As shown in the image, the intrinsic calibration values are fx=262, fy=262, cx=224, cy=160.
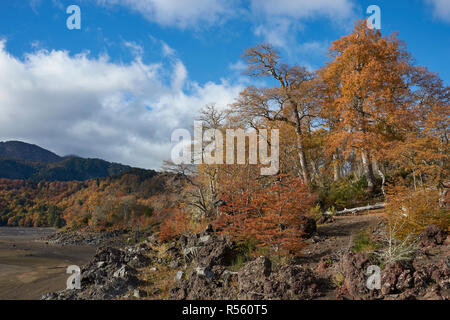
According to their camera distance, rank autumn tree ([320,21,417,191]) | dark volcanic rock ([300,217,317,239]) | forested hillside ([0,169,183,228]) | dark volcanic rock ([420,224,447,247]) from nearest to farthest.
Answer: dark volcanic rock ([420,224,447,247]) < dark volcanic rock ([300,217,317,239]) < autumn tree ([320,21,417,191]) < forested hillside ([0,169,183,228])

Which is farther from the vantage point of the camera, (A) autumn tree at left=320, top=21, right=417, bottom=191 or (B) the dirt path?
(A) autumn tree at left=320, top=21, right=417, bottom=191

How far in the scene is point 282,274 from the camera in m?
7.55

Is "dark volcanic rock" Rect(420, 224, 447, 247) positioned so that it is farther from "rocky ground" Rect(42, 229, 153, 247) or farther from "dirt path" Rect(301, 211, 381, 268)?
"rocky ground" Rect(42, 229, 153, 247)

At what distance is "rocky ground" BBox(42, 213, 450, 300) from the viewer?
679 cm

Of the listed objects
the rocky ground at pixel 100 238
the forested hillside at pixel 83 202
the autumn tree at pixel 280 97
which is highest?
the autumn tree at pixel 280 97

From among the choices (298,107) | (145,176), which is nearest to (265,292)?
(298,107)

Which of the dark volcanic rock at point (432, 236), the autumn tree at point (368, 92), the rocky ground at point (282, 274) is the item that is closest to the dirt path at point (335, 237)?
the rocky ground at point (282, 274)

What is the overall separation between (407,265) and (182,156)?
624 inches

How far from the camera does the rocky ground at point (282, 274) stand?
679cm

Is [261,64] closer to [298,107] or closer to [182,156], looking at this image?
[298,107]

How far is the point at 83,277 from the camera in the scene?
427 inches

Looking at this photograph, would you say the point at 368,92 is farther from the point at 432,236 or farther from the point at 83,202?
the point at 83,202

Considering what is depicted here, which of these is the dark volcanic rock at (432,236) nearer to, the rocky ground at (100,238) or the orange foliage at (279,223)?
the orange foliage at (279,223)

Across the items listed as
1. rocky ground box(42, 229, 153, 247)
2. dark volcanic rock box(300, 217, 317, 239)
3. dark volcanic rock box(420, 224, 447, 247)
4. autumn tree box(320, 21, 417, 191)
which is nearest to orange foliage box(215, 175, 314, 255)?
dark volcanic rock box(300, 217, 317, 239)
